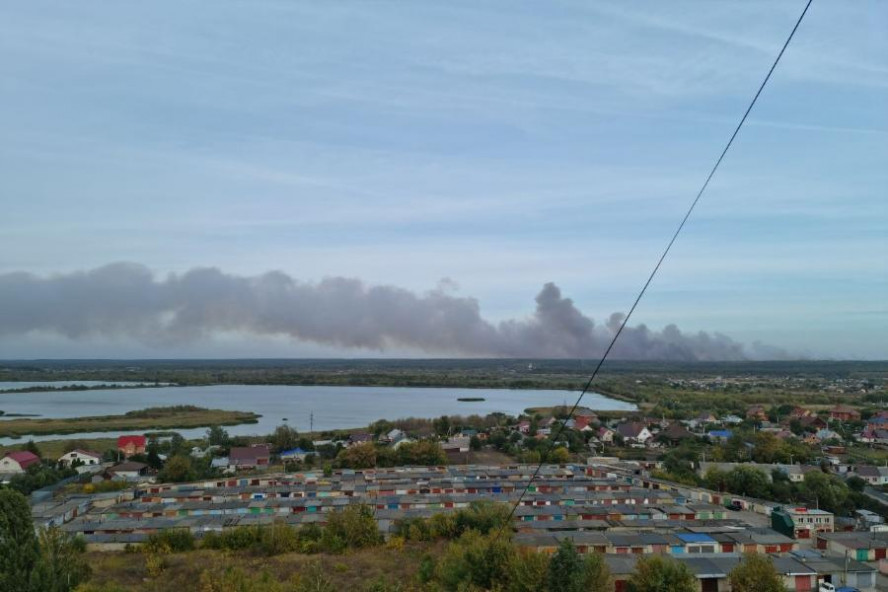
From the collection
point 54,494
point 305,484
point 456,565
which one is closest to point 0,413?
point 54,494

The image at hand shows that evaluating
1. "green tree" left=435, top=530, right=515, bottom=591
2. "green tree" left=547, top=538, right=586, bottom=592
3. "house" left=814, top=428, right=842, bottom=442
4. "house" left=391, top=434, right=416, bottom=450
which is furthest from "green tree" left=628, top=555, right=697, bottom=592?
"house" left=814, top=428, right=842, bottom=442

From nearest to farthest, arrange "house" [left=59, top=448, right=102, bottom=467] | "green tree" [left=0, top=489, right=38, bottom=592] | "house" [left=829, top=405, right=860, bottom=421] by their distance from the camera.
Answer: "green tree" [left=0, top=489, right=38, bottom=592]
"house" [left=59, top=448, right=102, bottom=467]
"house" [left=829, top=405, right=860, bottom=421]

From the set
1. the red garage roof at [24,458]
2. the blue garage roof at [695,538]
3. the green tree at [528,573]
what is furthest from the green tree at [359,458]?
the green tree at [528,573]

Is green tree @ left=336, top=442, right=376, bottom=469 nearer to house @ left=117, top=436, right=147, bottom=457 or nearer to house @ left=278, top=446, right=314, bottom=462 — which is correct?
house @ left=278, top=446, right=314, bottom=462

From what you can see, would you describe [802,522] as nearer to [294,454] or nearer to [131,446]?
[294,454]

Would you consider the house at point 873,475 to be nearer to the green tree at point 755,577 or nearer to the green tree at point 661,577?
the green tree at point 755,577

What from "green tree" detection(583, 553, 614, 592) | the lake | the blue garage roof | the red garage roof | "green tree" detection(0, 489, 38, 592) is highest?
"green tree" detection(0, 489, 38, 592)

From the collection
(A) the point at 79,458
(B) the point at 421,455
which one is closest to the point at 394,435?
(B) the point at 421,455
